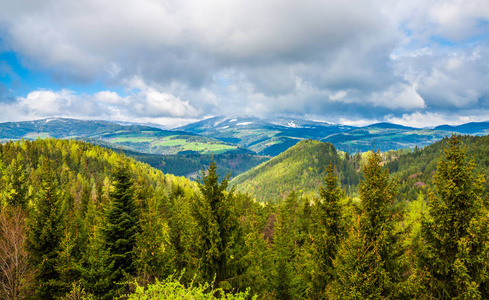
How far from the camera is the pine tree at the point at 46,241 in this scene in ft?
75.7

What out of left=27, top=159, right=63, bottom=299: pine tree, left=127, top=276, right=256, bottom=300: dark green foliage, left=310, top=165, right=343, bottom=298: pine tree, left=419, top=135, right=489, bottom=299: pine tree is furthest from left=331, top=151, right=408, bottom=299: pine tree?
left=27, top=159, right=63, bottom=299: pine tree

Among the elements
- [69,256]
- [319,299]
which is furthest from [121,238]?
[319,299]

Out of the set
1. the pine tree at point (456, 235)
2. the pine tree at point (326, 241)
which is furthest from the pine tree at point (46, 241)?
the pine tree at point (456, 235)

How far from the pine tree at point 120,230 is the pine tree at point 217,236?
901 cm

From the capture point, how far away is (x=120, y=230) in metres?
22.9

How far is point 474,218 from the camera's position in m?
13.8

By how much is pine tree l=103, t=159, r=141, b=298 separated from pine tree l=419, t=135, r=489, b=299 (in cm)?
2344

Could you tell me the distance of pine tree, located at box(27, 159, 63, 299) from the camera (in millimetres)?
23078

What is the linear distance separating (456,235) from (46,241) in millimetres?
35277

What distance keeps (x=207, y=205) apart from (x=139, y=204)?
1046cm

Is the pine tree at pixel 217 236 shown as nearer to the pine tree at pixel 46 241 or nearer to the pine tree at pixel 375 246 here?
the pine tree at pixel 375 246

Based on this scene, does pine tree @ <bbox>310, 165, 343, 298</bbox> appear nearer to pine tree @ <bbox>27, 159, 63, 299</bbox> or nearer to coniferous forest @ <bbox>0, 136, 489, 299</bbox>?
coniferous forest @ <bbox>0, 136, 489, 299</bbox>

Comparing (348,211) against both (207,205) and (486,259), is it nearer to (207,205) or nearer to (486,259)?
(486,259)

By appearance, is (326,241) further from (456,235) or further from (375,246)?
(456,235)
